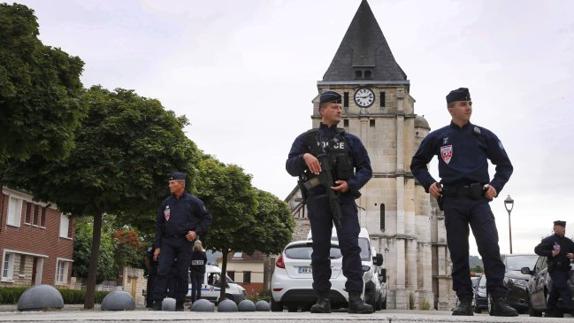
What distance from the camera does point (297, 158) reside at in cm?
780

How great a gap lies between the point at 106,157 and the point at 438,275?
67841 mm

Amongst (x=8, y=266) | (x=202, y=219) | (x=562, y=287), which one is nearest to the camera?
(x=202, y=219)

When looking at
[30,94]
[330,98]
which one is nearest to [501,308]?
[330,98]

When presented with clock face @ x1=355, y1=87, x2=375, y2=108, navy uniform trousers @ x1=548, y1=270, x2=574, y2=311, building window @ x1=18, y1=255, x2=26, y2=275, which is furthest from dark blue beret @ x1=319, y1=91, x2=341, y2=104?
clock face @ x1=355, y1=87, x2=375, y2=108

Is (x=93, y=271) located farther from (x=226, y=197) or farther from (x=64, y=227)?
(x=64, y=227)

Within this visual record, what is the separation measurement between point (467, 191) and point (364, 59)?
7249cm

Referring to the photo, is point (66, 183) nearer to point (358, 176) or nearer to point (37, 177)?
point (37, 177)

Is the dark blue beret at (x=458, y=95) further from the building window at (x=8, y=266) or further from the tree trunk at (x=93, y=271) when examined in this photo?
the building window at (x=8, y=266)

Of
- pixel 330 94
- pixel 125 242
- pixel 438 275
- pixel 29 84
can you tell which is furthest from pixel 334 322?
pixel 438 275

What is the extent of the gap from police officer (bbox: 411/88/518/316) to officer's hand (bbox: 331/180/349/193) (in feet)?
2.66

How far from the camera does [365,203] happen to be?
7519 centimetres

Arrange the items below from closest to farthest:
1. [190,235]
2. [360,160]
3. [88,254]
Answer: [360,160], [190,235], [88,254]

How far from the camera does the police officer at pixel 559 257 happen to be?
13.5 metres

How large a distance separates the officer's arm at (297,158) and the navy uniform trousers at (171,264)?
3828 mm
